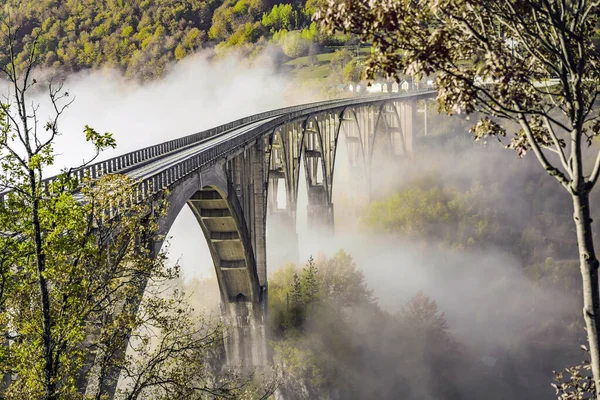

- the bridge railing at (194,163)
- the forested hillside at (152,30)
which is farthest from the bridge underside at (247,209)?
the forested hillside at (152,30)

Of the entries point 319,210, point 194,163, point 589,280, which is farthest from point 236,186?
point 319,210

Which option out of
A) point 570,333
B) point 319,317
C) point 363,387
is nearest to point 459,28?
point 363,387

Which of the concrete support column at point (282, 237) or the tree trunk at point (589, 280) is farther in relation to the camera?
the concrete support column at point (282, 237)

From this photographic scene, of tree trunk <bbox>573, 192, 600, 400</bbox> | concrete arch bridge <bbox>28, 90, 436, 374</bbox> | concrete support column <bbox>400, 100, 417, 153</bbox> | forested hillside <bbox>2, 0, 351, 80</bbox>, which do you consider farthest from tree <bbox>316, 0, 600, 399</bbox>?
forested hillside <bbox>2, 0, 351, 80</bbox>

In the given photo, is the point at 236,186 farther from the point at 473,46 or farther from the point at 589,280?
the point at 589,280

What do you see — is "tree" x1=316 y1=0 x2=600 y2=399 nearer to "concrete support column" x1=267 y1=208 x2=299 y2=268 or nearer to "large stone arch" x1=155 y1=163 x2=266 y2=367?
"large stone arch" x1=155 y1=163 x2=266 y2=367

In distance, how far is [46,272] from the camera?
14.3 m

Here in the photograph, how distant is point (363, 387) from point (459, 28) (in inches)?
1710

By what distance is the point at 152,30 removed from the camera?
17512 cm

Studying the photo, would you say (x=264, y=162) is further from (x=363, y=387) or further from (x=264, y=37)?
(x=264, y=37)

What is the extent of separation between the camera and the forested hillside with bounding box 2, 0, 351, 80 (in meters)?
166

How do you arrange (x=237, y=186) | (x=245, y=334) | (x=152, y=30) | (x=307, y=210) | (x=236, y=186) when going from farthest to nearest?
(x=152, y=30) → (x=307, y=210) → (x=245, y=334) → (x=237, y=186) → (x=236, y=186)

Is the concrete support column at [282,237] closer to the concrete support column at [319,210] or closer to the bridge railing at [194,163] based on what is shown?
the concrete support column at [319,210]

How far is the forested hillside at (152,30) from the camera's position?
16588 cm
